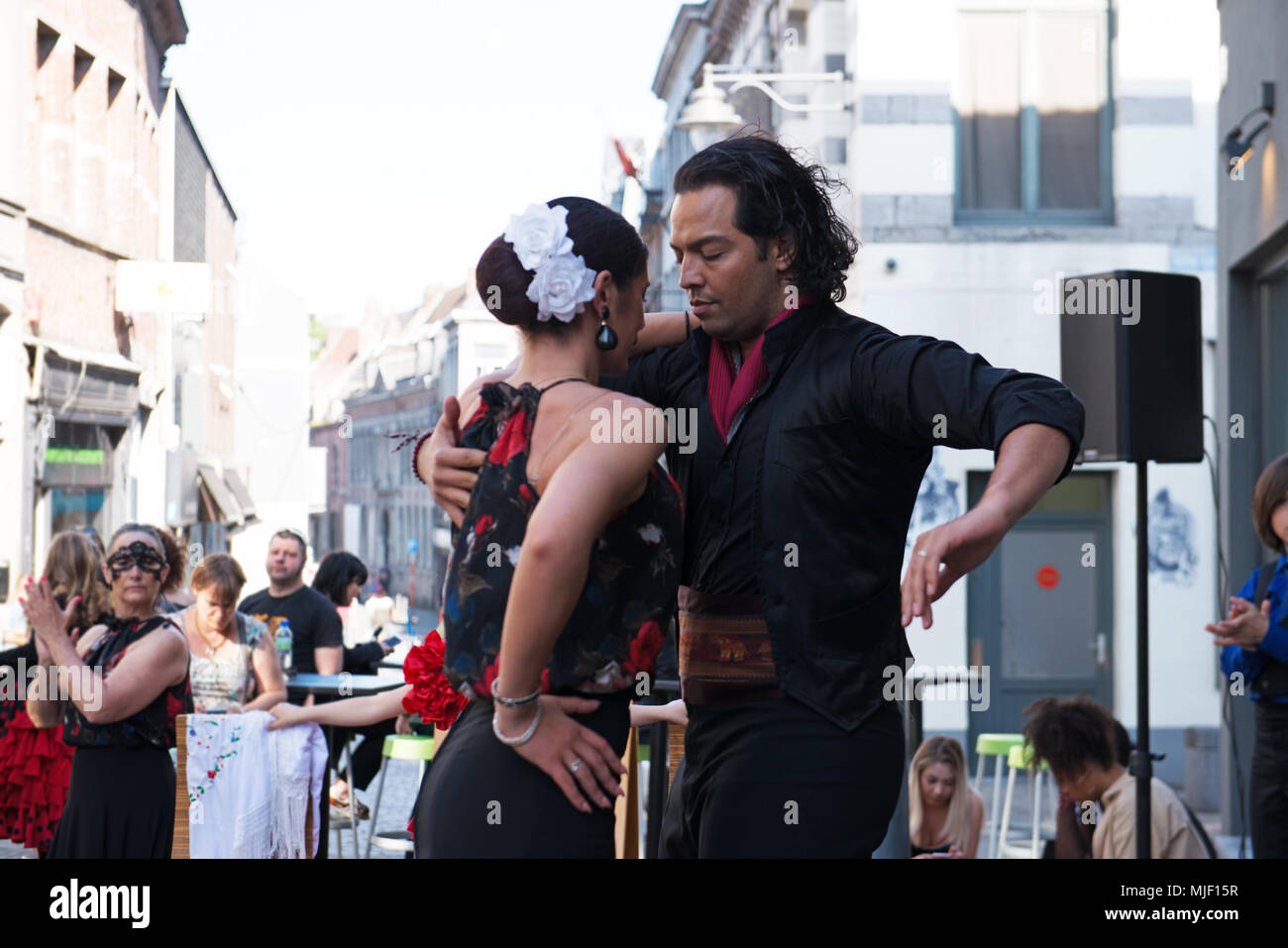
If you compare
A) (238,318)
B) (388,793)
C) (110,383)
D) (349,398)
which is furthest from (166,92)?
(349,398)

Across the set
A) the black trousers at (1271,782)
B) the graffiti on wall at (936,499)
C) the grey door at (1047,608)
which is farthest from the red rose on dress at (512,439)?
the grey door at (1047,608)

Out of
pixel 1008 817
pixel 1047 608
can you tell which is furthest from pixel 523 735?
pixel 1047 608

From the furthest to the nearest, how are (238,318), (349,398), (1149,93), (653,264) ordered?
(349,398), (238,318), (653,264), (1149,93)

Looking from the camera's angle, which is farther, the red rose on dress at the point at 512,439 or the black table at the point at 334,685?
the black table at the point at 334,685

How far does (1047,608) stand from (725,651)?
10580 mm

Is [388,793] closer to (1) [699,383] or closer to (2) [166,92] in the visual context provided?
(1) [699,383]

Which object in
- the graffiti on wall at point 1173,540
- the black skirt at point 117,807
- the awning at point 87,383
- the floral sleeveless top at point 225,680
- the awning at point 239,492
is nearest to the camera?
the black skirt at point 117,807

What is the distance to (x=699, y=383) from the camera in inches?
107

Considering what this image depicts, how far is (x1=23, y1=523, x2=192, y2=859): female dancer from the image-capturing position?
505 centimetres

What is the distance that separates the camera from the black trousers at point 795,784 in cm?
236

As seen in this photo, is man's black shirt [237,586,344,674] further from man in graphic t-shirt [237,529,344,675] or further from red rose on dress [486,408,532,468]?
red rose on dress [486,408,532,468]

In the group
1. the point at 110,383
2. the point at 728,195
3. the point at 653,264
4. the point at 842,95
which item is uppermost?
the point at 653,264

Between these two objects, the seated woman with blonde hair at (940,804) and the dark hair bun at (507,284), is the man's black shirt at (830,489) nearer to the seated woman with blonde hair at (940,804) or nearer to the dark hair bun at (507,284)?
the dark hair bun at (507,284)
